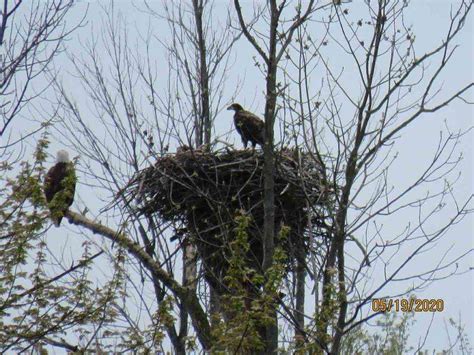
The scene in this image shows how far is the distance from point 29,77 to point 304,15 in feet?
7.45

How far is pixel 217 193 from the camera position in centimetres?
885

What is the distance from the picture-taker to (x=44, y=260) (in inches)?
234

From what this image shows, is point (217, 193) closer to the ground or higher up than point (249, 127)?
closer to the ground

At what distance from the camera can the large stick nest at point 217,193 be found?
885 centimetres

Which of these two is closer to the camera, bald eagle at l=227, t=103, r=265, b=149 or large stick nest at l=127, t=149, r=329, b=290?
large stick nest at l=127, t=149, r=329, b=290

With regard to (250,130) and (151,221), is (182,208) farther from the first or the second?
(250,130)

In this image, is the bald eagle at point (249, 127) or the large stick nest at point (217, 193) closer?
the large stick nest at point (217, 193)

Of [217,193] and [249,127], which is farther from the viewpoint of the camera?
[249,127]

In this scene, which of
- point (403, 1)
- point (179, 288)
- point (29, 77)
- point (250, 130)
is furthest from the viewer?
point (250, 130)

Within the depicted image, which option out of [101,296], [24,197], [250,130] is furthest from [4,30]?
[250,130]

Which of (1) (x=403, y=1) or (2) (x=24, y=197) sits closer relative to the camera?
(2) (x=24, y=197)

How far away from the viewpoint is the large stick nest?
8.85 metres

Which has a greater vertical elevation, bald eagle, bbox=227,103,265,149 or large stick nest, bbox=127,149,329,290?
bald eagle, bbox=227,103,265,149

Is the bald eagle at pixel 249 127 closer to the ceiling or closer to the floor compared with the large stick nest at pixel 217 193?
closer to the ceiling
